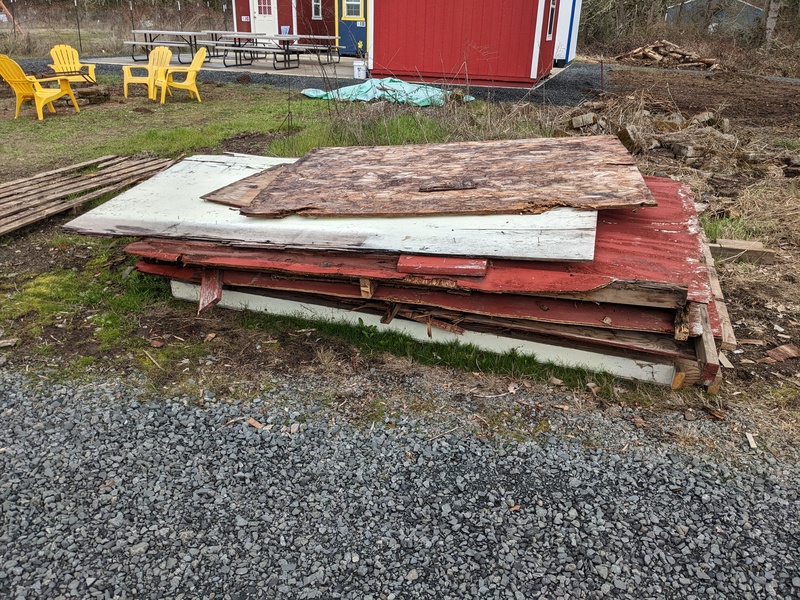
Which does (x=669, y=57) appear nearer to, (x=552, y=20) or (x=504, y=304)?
(x=552, y=20)

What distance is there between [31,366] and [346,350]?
1845 mm

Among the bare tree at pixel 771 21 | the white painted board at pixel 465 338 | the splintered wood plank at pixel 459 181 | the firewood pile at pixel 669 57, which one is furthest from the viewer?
the bare tree at pixel 771 21

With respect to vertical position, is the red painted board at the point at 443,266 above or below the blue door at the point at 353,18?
below

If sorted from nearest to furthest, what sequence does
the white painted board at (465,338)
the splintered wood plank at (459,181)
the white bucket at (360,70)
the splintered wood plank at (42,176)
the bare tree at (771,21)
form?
the white painted board at (465,338) → the splintered wood plank at (459,181) → the splintered wood plank at (42,176) → the white bucket at (360,70) → the bare tree at (771,21)

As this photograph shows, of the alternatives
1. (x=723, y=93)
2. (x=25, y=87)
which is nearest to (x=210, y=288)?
(x=25, y=87)

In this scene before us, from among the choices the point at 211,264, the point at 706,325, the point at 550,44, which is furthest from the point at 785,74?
the point at 211,264

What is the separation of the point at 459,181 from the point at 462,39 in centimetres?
999

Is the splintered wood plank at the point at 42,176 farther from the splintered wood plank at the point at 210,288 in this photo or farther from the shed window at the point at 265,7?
the shed window at the point at 265,7

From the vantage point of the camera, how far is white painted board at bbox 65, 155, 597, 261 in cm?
321

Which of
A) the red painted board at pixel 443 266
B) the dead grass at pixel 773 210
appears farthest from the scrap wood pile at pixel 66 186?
the dead grass at pixel 773 210

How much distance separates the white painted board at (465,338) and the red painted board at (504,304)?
0.67ft

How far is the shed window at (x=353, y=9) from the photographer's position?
1667 cm

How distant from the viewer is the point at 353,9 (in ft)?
55.4

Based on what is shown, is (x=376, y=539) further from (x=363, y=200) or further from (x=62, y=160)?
(x=62, y=160)
